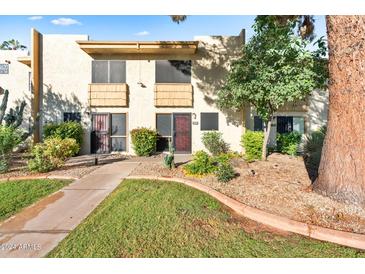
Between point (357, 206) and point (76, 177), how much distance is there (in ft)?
27.1

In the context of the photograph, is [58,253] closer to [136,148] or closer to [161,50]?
[136,148]

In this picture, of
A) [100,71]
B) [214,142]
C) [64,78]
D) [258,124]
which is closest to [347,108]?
[214,142]

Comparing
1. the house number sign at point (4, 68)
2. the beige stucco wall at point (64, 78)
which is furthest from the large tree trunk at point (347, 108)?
the house number sign at point (4, 68)

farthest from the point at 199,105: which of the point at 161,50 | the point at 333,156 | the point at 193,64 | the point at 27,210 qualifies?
the point at 27,210

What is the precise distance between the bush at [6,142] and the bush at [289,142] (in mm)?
12128

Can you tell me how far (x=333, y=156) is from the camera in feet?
20.8

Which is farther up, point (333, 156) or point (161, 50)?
point (161, 50)

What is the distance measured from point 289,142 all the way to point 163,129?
22.6 ft

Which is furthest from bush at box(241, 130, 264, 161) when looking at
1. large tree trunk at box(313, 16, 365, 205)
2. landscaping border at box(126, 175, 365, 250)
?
landscaping border at box(126, 175, 365, 250)

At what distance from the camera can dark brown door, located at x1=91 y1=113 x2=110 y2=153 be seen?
14.7m

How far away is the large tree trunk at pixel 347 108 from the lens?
19.2ft

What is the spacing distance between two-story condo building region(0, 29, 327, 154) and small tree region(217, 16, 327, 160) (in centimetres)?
334

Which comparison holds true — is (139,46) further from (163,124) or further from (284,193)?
(284,193)

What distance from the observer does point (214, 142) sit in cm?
1415
